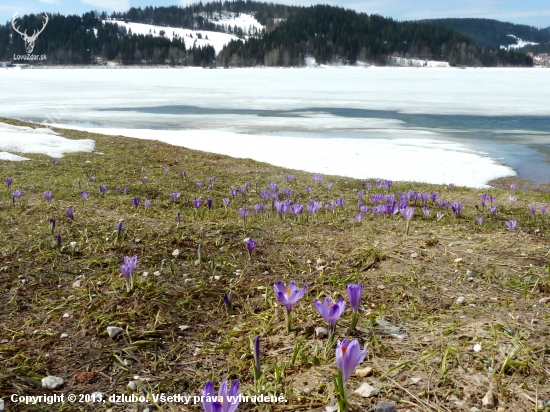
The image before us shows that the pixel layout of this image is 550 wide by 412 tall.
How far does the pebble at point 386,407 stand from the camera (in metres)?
1.38

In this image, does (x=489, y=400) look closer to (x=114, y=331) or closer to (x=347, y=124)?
(x=114, y=331)

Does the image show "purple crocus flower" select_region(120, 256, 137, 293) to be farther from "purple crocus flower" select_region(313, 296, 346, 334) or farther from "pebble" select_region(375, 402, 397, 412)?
"pebble" select_region(375, 402, 397, 412)

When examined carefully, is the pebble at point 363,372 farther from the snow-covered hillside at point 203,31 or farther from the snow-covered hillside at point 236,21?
the snow-covered hillside at point 236,21

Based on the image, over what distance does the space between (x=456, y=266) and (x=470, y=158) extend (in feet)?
38.6

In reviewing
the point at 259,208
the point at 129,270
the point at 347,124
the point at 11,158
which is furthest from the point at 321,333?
the point at 347,124

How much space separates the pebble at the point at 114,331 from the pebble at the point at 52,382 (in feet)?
1.09

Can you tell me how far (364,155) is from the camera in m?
13.3

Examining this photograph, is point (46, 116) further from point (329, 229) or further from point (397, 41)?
point (397, 41)

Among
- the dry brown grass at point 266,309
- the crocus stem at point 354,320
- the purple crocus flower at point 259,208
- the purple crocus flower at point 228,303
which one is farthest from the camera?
the purple crocus flower at point 259,208

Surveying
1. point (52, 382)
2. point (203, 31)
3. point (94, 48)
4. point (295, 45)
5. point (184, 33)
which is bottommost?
point (52, 382)

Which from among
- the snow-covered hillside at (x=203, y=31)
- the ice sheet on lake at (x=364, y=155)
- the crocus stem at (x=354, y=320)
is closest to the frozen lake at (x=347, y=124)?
the ice sheet on lake at (x=364, y=155)

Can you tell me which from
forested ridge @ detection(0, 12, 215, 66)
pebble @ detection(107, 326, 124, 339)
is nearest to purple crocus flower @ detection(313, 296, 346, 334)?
pebble @ detection(107, 326, 124, 339)

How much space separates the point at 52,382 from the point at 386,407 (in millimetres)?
1227

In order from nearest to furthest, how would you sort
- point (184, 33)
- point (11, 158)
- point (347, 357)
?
point (347, 357) → point (11, 158) → point (184, 33)
